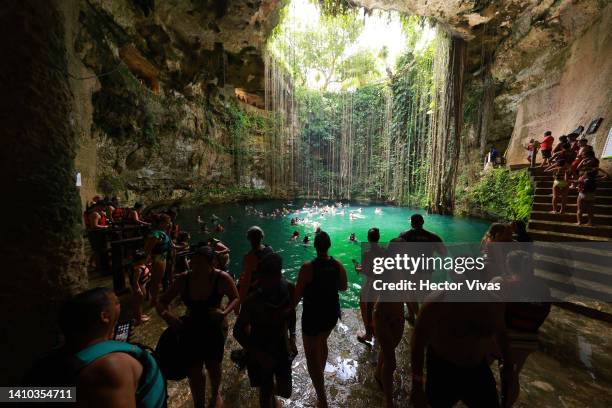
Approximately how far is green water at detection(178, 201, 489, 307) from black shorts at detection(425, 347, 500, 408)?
391cm

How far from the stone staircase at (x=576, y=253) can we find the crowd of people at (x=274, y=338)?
1.41 m

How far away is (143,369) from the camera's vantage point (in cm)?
114

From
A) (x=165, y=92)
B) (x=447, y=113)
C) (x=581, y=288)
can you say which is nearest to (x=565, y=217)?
(x=581, y=288)

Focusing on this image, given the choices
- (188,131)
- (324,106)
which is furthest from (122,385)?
Answer: (324,106)

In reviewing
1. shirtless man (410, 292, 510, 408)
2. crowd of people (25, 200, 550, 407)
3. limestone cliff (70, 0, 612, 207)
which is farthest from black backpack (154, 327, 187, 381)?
limestone cliff (70, 0, 612, 207)

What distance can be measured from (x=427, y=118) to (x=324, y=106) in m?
11.6

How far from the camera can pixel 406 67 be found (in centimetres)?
2397

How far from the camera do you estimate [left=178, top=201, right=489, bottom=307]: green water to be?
8270mm

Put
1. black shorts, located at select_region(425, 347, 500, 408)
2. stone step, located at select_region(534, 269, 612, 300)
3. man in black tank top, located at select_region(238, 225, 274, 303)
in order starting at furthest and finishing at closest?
stone step, located at select_region(534, 269, 612, 300) < man in black tank top, located at select_region(238, 225, 274, 303) < black shorts, located at select_region(425, 347, 500, 408)

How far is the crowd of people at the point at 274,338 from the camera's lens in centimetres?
105

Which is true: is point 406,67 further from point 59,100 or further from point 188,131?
point 59,100

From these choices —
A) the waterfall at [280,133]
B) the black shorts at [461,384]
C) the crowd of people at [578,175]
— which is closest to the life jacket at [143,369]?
the black shorts at [461,384]

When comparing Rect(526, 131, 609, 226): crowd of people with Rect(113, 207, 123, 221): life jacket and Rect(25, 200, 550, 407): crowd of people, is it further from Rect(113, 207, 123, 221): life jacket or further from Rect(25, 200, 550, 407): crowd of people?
Rect(113, 207, 123, 221): life jacket

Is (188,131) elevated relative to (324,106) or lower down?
lower down
